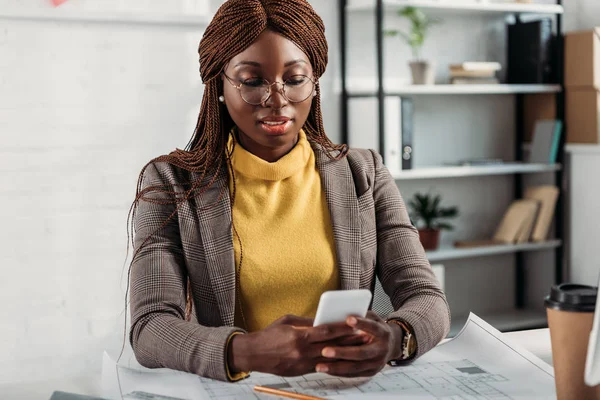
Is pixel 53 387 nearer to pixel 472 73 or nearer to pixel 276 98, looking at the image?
pixel 276 98

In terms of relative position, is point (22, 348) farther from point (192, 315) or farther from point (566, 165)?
point (566, 165)

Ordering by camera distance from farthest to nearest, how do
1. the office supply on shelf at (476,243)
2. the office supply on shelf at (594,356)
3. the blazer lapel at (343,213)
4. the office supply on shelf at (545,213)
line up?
the office supply on shelf at (545,213) → the office supply on shelf at (476,243) → the blazer lapel at (343,213) → the office supply on shelf at (594,356)

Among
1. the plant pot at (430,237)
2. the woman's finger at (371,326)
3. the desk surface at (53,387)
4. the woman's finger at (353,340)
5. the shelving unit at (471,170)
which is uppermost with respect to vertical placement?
the shelving unit at (471,170)

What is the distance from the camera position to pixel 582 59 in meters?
3.67

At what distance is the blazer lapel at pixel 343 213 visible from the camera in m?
1.42

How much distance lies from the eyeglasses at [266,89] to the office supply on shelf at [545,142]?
2.64 m

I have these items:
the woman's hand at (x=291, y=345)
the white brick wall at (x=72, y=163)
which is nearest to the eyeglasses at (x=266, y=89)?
the woman's hand at (x=291, y=345)

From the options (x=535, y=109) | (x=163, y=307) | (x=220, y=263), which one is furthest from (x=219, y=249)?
(x=535, y=109)

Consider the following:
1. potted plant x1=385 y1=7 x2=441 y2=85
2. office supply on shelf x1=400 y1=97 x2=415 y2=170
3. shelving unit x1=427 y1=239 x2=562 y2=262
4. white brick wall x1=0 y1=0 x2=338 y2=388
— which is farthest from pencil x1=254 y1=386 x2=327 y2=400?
potted plant x1=385 y1=7 x2=441 y2=85

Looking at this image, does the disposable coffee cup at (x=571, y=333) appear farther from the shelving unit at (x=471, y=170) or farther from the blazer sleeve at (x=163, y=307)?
the shelving unit at (x=471, y=170)

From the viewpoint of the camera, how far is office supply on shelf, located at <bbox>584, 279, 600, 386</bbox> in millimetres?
811

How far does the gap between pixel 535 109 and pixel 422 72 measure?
2.52 ft

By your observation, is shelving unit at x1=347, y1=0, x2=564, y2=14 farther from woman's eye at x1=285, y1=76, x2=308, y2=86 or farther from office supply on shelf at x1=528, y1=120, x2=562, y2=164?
woman's eye at x1=285, y1=76, x2=308, y2=86

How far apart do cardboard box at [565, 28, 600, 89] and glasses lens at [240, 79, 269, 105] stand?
268 centimetres
